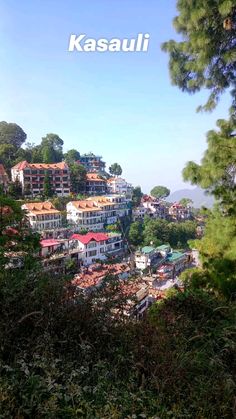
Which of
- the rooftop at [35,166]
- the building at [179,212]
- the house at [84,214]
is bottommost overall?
the building at [179,212]

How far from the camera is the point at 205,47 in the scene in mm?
5230

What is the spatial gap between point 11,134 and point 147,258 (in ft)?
105

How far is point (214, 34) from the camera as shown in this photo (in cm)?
525

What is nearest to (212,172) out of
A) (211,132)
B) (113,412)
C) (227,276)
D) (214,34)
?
(211,132)

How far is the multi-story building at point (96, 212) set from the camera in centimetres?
3397

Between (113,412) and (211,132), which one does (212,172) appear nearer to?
(211,132)

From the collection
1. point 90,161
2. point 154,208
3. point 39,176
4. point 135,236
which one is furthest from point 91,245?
point 90,161

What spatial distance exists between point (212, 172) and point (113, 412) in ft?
12.8

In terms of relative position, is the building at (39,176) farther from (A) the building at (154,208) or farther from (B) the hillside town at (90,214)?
(A) the building at (154,208)

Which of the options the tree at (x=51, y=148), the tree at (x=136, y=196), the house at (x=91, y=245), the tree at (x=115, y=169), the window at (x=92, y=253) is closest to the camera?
the house at (x=91, y=245)

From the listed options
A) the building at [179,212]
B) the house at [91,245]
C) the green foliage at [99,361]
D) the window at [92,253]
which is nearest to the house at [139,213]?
the building at [179,212]

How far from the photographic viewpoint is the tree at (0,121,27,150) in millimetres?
49938

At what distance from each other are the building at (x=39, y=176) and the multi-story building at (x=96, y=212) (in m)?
4.67

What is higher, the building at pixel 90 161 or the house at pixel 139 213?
the building at pixel 90 161
